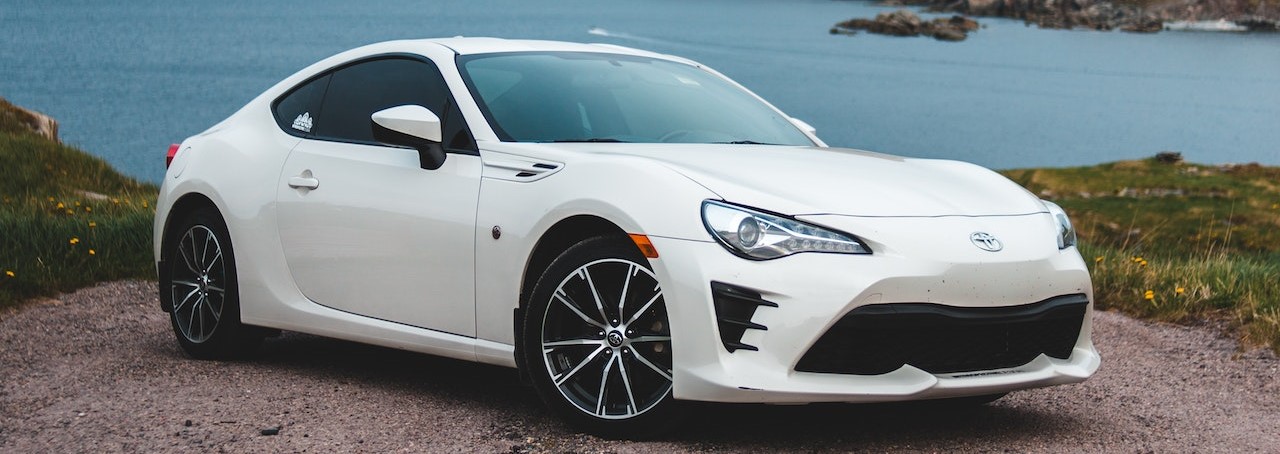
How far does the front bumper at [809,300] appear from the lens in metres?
3.99

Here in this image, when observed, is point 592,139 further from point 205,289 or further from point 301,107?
point 205,289

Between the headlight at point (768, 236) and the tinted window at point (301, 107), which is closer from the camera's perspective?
the headlight at point (768, 236)

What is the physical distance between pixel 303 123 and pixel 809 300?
2.81 m

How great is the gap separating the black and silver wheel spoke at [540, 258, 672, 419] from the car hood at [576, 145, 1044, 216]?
1.30ft

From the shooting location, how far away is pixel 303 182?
5.57m

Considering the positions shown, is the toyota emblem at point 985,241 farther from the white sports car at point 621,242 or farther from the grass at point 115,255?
the grass at point 115,255

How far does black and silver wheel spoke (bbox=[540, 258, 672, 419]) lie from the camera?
4266mm

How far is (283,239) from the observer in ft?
18.7

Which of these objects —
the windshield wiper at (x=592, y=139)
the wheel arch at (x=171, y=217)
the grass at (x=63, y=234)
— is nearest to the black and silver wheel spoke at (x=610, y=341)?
the windshield wiper at (x=592, y=139)

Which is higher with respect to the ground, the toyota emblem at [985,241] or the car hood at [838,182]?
the car hood at [838,182]

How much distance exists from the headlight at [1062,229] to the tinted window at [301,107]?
3039 mm

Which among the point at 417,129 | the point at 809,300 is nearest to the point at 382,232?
the point at 417,129

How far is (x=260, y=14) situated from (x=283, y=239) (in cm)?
12733

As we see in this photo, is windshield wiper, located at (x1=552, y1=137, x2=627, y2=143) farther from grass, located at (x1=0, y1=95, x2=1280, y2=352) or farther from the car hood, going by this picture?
grass, located at (x1=0, y1=95, x2=1280, y2=352)
